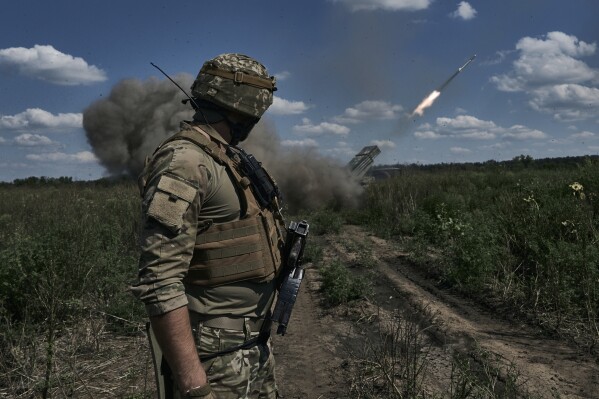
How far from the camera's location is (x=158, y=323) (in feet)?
5.83

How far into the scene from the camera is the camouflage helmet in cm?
216

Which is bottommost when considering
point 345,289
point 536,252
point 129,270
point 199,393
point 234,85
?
point 345,289

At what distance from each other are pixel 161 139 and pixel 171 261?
2002cm

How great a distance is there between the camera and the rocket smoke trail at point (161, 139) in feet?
64.7

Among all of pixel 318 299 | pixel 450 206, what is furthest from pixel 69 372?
pixel 450 206

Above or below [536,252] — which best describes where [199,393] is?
above

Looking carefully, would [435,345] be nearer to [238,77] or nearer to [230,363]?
[230,363]

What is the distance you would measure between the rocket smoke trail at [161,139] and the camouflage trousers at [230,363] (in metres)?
16.8

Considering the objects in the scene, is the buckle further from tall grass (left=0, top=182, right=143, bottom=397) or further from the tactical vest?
tall grass (left=0, top=182, right=143, bottom=397)

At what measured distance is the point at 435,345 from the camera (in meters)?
5.29

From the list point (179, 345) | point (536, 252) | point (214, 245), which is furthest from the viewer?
point (536, 252)

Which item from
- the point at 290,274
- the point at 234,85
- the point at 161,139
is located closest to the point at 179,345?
the point at 290,274

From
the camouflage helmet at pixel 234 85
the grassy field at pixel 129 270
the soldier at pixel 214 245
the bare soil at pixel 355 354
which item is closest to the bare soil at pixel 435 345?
the bare soil at pixel 355 354

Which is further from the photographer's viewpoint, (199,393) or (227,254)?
(227,254)
